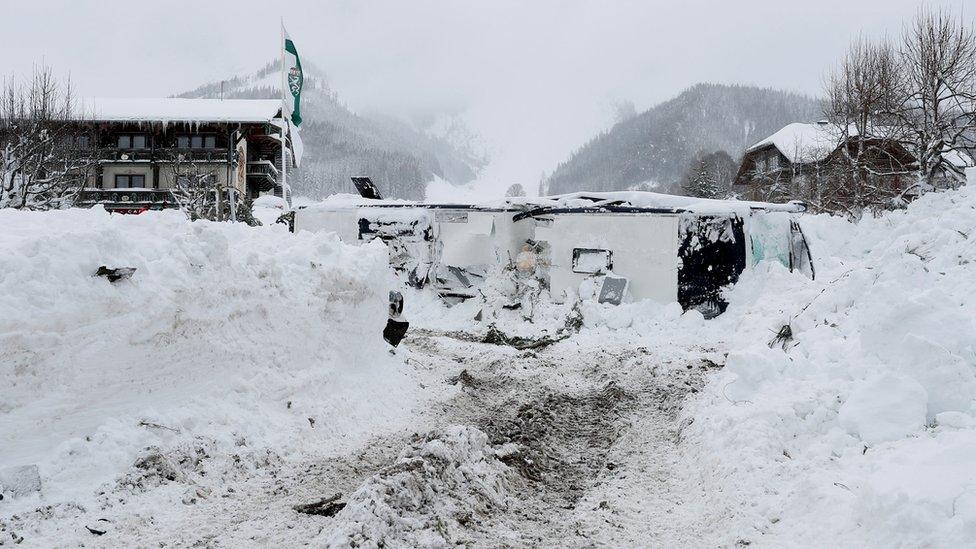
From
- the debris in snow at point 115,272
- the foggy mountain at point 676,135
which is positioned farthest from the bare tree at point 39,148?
the foggy mountain at point 676,135

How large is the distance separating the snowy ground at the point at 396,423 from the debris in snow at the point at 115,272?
0.19ft

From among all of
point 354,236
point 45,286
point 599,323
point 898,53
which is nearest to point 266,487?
point 45,286

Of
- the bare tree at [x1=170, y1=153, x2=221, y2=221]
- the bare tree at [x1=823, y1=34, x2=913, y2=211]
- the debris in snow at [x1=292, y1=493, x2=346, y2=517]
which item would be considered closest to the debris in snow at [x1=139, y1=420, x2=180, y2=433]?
the debris in snow at [x1=292, y1=493, x2=346, y2=517]

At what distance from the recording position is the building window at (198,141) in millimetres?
35500

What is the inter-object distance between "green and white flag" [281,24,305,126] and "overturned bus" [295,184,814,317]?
617 inches

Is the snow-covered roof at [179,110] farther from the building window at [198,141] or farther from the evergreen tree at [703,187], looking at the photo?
the evergreen tree at [703,187]

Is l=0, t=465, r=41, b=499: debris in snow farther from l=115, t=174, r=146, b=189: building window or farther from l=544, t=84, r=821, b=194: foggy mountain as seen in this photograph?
l=544, t=84, r=821, b=194: foggy mountain

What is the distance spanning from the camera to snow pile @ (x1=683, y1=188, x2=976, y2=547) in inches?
118

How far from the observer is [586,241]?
1235cm

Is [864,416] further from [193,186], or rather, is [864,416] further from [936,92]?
[193,186]

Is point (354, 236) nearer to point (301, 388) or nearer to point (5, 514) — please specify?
point (301, 388)

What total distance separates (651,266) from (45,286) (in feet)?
32.4

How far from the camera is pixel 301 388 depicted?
19.5ft

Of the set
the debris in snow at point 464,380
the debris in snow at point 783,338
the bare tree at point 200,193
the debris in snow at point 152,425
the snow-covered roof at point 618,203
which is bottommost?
the debris in snow at point 464,380
